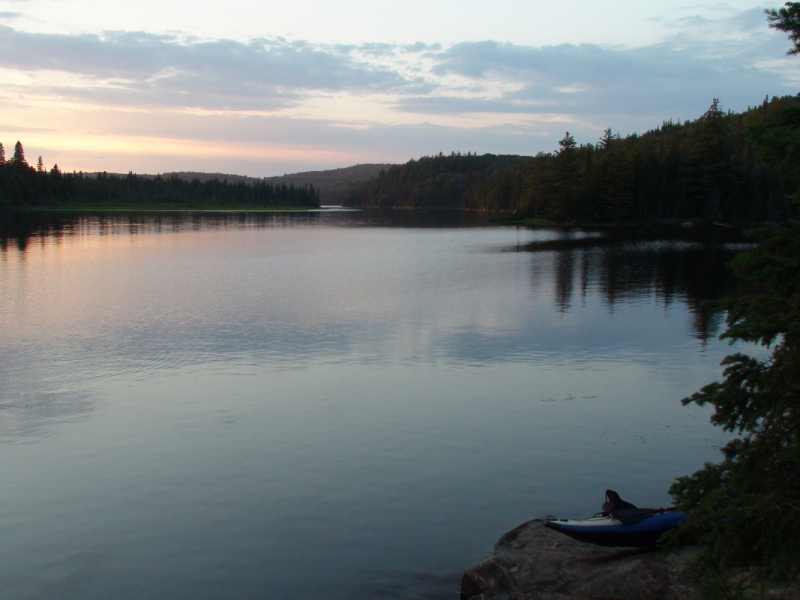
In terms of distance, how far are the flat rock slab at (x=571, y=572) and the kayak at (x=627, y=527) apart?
18cm

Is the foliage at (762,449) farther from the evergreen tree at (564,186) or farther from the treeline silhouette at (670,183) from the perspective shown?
the evergreen tree at (564,186)

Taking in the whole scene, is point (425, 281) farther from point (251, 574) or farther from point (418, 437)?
point (251, 574)

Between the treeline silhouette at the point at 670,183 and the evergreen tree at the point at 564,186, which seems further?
the evergreen tree at the point at 564,186

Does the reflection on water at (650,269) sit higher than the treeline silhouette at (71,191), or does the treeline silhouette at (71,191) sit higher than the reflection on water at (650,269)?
the treeline silhouette at (71,191)

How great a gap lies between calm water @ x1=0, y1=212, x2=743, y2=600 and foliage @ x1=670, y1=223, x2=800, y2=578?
13.7ft

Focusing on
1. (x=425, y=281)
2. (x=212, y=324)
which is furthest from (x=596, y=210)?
(x=212, y=324)

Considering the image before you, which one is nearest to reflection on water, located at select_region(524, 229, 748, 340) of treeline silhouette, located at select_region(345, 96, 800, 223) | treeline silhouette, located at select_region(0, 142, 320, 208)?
treeline silhouette, located at select_region(345, 96, 800, 223)

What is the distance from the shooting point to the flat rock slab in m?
7.27

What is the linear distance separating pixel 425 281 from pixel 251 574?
1149 inches

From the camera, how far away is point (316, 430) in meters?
14.1

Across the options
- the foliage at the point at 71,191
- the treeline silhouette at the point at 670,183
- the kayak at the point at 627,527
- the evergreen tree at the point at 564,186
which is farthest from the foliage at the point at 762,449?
the foliage at the point at 71,191

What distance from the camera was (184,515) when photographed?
1056 centimetres

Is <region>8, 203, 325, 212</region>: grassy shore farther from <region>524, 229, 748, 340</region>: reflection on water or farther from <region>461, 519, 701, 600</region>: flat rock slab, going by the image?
<region>461, 519, 701, 600</region>: flat rock slab

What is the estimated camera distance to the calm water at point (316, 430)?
31.0 feet
